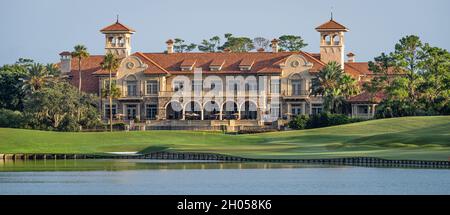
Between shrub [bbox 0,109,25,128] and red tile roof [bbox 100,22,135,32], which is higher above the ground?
red tile roof [bbox 100,22,135,32]

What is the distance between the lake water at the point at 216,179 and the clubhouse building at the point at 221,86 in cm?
5423

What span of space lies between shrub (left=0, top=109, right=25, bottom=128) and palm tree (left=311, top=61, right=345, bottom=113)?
30771mm

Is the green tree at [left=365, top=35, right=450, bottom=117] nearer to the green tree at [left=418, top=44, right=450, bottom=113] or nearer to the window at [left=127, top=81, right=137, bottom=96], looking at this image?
the green tree at [left=418, top=44, right=450, bottom=113]

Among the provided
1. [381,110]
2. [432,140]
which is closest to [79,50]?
[381,110]

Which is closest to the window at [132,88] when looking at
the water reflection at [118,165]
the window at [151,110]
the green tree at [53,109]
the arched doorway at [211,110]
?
the window at [151,110]

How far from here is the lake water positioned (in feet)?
208

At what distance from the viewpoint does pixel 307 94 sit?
455 ft

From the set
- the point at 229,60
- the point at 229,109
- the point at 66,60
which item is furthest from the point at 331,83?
the point at 66,60

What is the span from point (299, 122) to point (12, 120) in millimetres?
28005

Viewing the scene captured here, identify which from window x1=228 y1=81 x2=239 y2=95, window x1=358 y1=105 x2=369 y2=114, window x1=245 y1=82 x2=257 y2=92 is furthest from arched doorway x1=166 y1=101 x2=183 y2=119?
window x1=358 y1=105 x2=369 y2=114

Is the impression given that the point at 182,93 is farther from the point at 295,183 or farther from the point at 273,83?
the point at 295,183

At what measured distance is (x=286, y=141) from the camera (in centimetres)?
10694

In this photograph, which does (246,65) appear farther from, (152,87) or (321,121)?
(321,121)

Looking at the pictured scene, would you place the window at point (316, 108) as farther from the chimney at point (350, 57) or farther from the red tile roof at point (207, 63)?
the chimney at point (350, 57)
